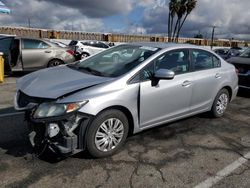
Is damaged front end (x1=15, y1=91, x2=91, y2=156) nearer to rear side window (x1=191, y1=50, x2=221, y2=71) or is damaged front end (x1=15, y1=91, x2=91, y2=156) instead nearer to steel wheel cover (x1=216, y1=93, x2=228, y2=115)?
rear side window (x1=191, y1=50, x2=221, y2=71)

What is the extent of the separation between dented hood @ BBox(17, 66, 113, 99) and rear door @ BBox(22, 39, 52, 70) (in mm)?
5502

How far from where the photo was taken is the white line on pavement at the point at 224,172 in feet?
9.42

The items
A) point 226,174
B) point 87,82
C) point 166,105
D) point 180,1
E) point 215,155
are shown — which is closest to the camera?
point 226,174

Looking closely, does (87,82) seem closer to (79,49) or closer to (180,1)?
(79,49)

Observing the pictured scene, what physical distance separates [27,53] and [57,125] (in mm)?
6871

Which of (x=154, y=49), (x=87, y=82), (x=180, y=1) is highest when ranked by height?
(x=180, y=1)

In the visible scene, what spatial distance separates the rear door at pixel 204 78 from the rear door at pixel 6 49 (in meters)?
6.67

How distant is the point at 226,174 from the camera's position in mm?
3104

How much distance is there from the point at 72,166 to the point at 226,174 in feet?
6.20

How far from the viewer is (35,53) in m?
9.19

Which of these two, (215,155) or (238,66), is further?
(238,66)

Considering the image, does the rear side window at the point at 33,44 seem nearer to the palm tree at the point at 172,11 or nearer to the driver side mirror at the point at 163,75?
the driver side mirror at the point at 163,75

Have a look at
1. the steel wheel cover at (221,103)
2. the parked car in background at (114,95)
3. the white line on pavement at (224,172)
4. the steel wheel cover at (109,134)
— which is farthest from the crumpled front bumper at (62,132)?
the steel wheel cover at (221,103)

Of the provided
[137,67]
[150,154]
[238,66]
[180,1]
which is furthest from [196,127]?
[180,1]
